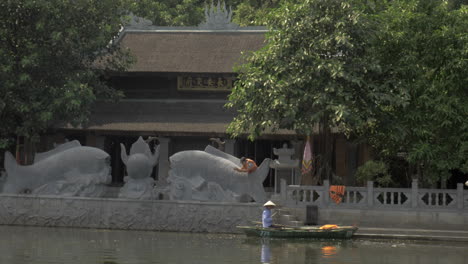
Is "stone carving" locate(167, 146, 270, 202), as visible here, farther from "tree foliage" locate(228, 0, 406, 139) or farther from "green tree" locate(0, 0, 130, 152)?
"green tree" locate(0, 0, 130, 152)

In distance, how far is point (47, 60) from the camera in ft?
98.5

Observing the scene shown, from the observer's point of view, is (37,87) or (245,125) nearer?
(245,125)

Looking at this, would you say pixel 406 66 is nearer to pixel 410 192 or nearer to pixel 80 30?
pixel 410 192

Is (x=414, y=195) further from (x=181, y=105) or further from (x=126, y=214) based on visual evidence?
(x=181, y=105)

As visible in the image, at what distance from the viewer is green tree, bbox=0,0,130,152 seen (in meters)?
29.1

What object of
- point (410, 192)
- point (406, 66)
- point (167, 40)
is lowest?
point (410, 192)

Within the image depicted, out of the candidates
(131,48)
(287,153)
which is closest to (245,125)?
(287,153)

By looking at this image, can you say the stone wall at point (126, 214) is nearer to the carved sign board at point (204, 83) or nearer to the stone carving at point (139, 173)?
the stone carving at point (139, 173)

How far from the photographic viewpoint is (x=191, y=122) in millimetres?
32750

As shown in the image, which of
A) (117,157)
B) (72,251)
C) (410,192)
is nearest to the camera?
(72,251)

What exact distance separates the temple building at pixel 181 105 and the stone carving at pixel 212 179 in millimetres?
4329

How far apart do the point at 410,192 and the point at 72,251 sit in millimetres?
10883

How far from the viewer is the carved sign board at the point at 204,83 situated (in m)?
33.7

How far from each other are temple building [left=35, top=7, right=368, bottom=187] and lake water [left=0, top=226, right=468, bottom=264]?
6.94 m
